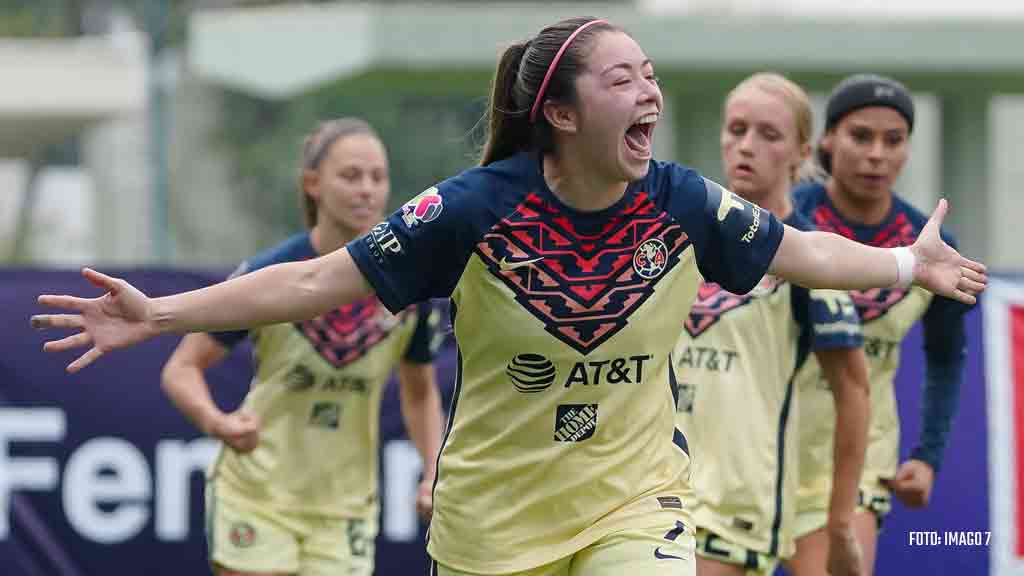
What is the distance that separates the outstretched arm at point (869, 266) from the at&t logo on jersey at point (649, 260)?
0.31 m

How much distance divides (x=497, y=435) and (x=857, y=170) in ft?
7.57

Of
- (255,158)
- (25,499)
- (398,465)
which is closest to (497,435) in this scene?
(398,465)

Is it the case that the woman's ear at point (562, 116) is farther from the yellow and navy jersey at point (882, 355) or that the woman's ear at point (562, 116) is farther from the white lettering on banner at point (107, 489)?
the white lettering on banner at point (107, 489)

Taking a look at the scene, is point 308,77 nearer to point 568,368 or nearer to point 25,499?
point 25,499

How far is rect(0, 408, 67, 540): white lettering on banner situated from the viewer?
913 centimetres

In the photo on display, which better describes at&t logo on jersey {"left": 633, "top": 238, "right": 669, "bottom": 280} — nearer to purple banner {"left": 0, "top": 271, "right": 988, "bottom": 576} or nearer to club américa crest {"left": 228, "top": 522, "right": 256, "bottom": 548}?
club américa crest {"left": 228, "top": 522, "right": 256, "bottom": 548}

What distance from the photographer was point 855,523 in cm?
646

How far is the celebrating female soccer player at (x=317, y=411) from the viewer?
663 cm

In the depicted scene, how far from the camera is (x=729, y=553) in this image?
19.2ft

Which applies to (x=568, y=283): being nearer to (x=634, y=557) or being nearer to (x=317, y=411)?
(x=634, y=557)

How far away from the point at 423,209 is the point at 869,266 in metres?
1.19

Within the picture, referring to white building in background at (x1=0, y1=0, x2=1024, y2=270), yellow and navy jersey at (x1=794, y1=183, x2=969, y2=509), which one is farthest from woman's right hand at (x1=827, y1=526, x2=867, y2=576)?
white building in background at (x1=0, y1=0, x2=1024, y2=270)

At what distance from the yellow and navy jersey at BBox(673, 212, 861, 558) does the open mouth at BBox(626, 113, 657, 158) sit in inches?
57.5

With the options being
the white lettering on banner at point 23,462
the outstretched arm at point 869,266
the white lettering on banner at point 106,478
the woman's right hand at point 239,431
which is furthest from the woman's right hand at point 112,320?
the white lettering on banner at point 23,462
